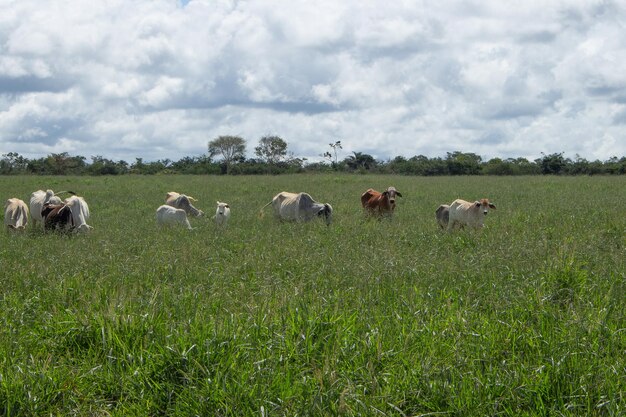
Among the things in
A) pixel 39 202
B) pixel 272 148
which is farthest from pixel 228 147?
pixel 39 202

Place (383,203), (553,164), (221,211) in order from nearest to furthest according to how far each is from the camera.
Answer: (221,211) → (383,203) → (553,164)

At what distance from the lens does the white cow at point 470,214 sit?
12.8 m

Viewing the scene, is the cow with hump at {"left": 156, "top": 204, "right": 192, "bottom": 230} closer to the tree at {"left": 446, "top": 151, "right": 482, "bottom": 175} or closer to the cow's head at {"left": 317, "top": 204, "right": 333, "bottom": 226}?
the cow's head at {"left": 317, "top": 204, "right": 333, "bottom": 226}

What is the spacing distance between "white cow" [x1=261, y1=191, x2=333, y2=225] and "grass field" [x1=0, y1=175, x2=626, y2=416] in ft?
21.9

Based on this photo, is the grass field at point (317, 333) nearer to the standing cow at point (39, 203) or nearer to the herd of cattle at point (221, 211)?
the herd of cattle at point (221, 211)

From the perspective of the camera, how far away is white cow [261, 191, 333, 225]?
15836 mm

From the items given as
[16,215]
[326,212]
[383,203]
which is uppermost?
[383,203]

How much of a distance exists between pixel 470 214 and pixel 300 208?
4778 mm

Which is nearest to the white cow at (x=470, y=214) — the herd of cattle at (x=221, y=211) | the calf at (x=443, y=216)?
the herd of cattle at (x=221, y=211)

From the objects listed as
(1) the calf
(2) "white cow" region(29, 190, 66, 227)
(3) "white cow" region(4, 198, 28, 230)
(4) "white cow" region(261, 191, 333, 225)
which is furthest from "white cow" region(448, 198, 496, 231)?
(2) "white cow" region(29, 190, 66, 227)

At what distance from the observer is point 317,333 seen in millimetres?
4891

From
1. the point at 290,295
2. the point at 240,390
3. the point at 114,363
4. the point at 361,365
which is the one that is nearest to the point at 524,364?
the point at 361,365

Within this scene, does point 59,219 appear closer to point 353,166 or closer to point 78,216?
point 78,216

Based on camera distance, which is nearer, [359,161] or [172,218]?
[172,218]
